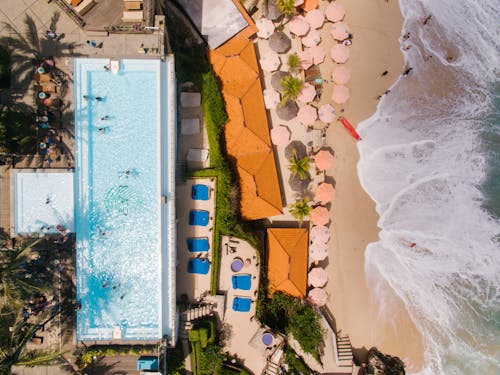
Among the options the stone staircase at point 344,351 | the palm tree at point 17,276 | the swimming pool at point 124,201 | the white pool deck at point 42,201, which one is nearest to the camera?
the palm tree at point 17,276

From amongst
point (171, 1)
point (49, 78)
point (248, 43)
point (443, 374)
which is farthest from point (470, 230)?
point (49, 78)

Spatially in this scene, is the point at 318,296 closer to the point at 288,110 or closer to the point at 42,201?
the point at 288,110

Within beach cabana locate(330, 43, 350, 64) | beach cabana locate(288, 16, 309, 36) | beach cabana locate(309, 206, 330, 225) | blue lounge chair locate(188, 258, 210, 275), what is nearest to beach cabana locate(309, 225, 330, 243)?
beach cabana locate(309, 206, 330, 225)

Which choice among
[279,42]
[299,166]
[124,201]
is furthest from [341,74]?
[124,201]

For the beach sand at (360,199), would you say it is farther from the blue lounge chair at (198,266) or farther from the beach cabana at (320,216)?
the blue lounge chair at (198,266)

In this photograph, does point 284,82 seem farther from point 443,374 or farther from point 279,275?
point 443,374

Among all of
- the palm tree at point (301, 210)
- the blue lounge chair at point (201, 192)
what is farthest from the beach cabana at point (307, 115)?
the blue lounge chair at point (201, 192)
